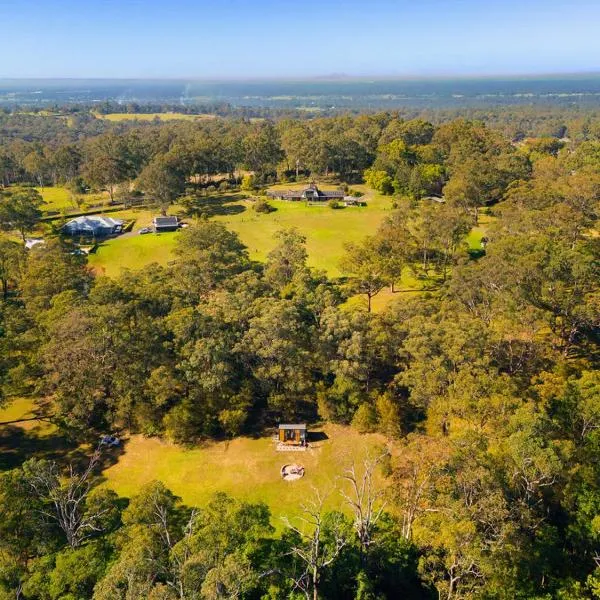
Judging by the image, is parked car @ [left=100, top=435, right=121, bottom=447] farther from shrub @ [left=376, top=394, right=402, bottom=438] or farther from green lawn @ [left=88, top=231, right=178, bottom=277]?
green lawn @ [left=88, top=231, right=178, bottom=277]

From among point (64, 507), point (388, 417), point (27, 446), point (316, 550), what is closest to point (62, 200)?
point (27, 446)

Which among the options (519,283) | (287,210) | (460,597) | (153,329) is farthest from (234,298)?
(287,210)

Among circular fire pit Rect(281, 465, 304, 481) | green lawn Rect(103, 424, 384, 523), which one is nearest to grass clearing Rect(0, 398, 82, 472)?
green lawn Rect(103, 424, 384, 523)

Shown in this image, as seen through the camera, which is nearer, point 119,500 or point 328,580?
point 328,580

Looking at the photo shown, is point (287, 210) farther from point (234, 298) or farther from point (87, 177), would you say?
point (234, 298)

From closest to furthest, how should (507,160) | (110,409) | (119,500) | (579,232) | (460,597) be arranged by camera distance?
(460,597) < (119,500) < (110,409) < (579,232) < (507,160)

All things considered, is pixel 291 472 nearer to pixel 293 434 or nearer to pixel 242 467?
pixel 293 434
